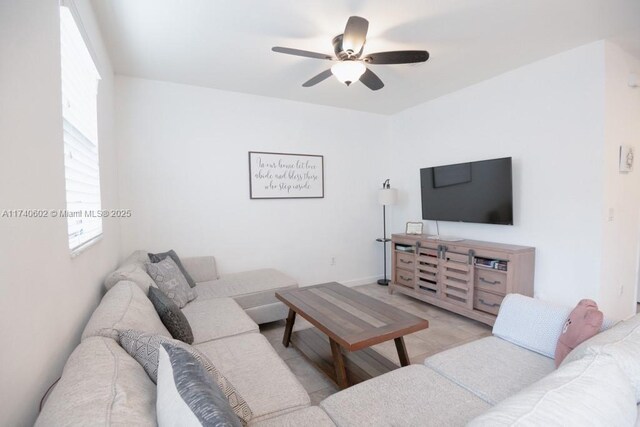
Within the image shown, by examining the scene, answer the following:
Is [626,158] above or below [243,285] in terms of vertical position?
above

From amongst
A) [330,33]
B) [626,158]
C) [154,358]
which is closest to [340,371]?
[154,358]

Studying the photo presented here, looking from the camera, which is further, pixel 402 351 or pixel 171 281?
pixel 171 281

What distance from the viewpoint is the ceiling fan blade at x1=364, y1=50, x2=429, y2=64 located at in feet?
6.73

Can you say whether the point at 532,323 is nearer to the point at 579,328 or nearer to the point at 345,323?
the point at 579,328

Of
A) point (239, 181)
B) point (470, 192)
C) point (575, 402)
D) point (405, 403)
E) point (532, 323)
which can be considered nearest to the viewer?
point (575, 402)

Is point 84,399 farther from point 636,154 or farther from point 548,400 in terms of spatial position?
point 636,154

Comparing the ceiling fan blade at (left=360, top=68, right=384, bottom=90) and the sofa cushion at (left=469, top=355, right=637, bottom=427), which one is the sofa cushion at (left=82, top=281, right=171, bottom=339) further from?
the ceiling fan blade at (left=360, top=68, right=384, bottom=90)

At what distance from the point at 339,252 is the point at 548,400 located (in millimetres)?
3495

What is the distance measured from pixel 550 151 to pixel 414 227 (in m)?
1.63

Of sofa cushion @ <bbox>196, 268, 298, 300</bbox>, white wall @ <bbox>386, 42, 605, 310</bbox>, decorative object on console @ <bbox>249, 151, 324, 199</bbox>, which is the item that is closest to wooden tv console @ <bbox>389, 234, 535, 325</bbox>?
white wall @ <bbox>386, 42, 605, 310</bbox>

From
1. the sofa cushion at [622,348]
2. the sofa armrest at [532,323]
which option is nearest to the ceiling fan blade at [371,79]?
the sofa armrest at [532,323]

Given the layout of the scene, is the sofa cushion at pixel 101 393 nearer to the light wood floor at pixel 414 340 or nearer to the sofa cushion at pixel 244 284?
the light wood floor at pixel 414 340

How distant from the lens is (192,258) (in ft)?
10.3

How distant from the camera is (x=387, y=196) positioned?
13.3 ft
